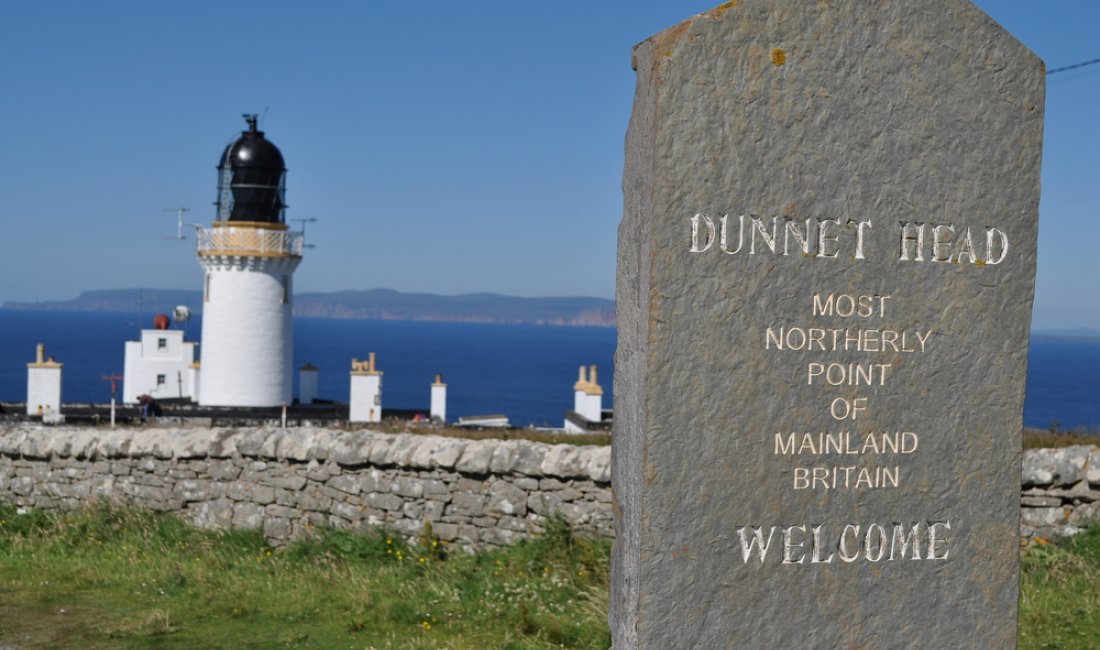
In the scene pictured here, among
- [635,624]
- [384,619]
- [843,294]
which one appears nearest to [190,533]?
[384,619]

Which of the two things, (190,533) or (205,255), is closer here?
(190,533)

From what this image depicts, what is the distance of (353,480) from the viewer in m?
10.6

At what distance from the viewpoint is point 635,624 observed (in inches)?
200

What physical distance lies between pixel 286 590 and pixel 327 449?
1.83 meters

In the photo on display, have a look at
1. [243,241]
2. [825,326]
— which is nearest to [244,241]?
[243,241]

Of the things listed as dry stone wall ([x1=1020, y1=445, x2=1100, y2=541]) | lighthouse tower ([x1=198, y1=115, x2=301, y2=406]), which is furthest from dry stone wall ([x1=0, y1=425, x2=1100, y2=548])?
lighthouse tower ([x1=198, y1=115, x2=301, y2=406])

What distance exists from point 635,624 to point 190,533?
22.4ft

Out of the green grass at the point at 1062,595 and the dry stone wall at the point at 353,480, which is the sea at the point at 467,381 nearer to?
the dry stone wall at the point at 353,480

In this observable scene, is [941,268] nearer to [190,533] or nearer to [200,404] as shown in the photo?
[190,533]

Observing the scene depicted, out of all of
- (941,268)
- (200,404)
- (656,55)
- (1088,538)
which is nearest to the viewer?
(656,55)

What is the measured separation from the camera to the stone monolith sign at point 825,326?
5004mm

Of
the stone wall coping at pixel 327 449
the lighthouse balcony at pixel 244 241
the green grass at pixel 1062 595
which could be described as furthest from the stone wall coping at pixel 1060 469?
the lighthouse balcony at pixel 244 241

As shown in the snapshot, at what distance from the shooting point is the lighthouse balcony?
108 feet

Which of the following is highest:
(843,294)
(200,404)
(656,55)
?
(656,55)
